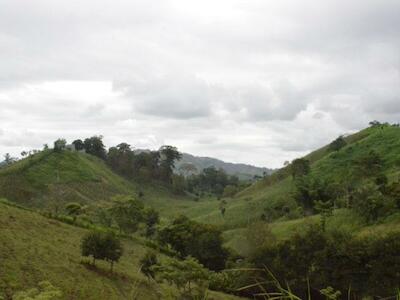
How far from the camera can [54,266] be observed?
3838 centimetres

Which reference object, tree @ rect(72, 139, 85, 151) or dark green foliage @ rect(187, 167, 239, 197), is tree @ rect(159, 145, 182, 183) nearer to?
dark green foliage @ rect(187, 167, 239, 197)

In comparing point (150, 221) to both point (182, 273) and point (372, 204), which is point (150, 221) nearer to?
point (372, 204)

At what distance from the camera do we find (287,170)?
360ft

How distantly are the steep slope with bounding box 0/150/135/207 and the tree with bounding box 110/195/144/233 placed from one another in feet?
96.1

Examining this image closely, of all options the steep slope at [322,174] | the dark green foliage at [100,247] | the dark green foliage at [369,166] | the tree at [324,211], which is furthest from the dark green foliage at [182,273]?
the dark green foliage at [369,166]

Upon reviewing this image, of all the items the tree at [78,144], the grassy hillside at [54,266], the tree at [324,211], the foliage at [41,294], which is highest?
the tree at [78,144]

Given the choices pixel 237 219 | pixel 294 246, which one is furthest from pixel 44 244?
pixel 237 219

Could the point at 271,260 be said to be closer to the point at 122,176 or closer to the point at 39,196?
the point at 39,196

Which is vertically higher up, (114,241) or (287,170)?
(287,170)

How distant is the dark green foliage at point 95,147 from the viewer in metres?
143

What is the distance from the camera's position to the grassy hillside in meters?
34.1

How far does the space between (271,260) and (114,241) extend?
57.5 feet

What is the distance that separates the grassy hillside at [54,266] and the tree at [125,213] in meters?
10.7

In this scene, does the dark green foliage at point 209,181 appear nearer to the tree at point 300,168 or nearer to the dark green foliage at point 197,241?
the tree at point 300,168
